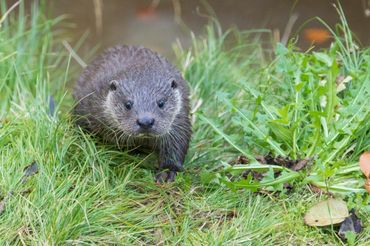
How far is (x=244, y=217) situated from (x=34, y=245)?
1079mm

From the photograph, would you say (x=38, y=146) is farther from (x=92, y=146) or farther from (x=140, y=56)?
(x=140, y=56)

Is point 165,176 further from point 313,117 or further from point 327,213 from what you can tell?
point 327,213

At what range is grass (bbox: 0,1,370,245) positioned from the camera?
4219 mm

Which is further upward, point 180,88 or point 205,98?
point 180,88

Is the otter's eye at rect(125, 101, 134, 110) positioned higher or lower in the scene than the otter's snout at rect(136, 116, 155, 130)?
higher

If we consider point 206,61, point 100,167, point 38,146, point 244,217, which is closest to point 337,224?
point 244,217

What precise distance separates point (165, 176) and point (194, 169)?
0.80ft

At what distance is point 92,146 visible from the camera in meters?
4.87

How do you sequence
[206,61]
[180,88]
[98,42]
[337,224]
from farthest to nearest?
[98,42], [206,61], [180,88], [337,224]

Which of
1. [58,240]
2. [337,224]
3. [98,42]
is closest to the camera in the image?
[58,240]

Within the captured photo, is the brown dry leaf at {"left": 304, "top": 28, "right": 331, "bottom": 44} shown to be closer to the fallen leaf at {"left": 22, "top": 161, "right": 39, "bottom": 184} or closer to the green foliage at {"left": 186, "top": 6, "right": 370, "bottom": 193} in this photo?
the green foliage at {"left": 186, "top": 6, "right": 370, "bottom": 193}

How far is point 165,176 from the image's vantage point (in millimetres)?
4988

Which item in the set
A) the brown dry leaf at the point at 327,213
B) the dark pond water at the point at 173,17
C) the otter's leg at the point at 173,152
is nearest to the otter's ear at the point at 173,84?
the otter's leg at the point at 173,152

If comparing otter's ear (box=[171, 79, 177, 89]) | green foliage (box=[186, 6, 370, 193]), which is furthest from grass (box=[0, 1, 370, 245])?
otter's ear (box=[171, 79, 177, 89])
